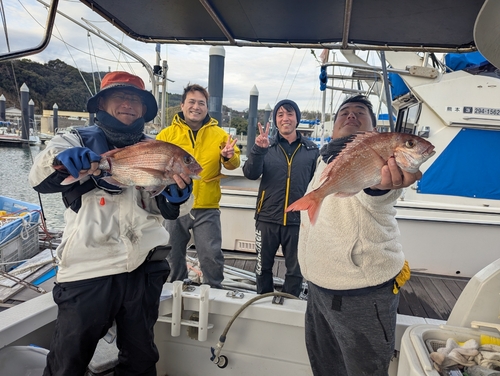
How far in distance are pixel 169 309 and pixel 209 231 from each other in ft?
3.31

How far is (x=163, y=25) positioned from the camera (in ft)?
6.59

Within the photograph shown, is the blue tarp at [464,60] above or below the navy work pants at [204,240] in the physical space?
above

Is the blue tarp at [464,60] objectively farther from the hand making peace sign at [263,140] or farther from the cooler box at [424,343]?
the cooler box at [424,343]

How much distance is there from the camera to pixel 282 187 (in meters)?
3.33

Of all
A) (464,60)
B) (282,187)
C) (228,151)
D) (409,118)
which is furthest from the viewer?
(409,118)

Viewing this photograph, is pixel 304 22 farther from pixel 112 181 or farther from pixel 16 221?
pixel 16 221

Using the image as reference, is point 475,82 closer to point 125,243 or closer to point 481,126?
point 481,126

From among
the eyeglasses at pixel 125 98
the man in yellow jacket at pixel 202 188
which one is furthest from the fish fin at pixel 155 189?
the man in yellow jacket at pixel 202 188

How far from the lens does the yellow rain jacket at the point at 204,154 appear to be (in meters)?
3.19

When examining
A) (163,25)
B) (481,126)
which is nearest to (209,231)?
(163,25)

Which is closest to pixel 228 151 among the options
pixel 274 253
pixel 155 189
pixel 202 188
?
pixel 202 188

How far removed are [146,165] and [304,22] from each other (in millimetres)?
1196

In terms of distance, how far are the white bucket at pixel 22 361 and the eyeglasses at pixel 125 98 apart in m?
1.53

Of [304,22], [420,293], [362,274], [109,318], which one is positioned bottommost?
[420,293]
